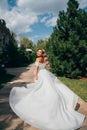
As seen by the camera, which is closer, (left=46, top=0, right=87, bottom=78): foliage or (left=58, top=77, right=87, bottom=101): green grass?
(left=58, top=77, right=87, bottom=101): green grass

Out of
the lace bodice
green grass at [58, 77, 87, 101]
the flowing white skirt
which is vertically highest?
the lace bodice

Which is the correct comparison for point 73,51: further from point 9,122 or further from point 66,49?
point 9,122

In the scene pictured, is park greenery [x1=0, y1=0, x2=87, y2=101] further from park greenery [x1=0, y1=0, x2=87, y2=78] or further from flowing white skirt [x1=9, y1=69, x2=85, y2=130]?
flowing white skirt [x1=9, y1=69, x2=85, y2=130]

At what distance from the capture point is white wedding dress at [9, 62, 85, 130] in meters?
6.49

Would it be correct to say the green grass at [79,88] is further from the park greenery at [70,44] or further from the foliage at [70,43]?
the foliage at [70,43]

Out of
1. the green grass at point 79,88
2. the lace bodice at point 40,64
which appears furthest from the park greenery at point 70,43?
the lace bodice at point 40,64

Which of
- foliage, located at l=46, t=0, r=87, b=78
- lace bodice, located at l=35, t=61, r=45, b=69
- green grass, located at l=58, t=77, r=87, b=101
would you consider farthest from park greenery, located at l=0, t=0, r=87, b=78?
lace bodice, located at l=35, t=61, r=45, b=69

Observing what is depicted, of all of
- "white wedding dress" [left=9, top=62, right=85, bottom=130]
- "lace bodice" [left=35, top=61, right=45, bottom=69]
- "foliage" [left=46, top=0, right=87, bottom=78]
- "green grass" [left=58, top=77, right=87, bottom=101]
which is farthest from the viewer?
"foliage" [left=46, top=0, right=87, bottom=78]

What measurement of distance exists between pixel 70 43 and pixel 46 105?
11.8 meters

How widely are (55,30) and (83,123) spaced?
1408 cm

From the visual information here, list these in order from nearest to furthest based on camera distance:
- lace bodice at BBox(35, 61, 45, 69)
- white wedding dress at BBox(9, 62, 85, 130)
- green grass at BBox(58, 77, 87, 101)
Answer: white wedding dress at BBox(9, 62, 85, 130) < lace bodice at BBox(35, 61, 45, 69) < green grass at BBox(58, 77, 87, 101)

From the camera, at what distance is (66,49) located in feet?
Result: 60.9

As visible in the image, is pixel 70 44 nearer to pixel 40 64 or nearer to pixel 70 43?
pixel 70 43

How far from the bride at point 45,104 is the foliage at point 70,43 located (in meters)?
10.6
